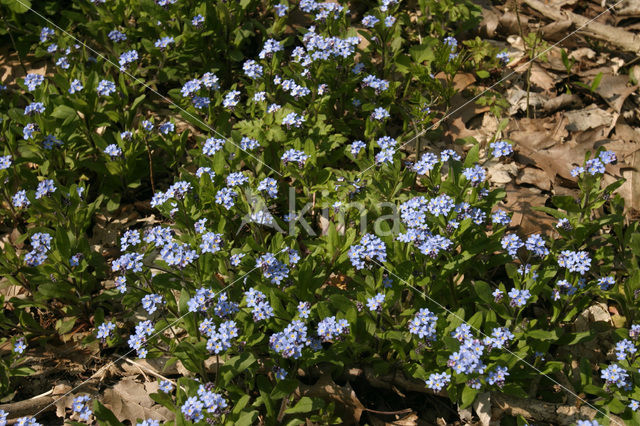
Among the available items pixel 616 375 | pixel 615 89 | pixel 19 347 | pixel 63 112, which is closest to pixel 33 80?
pixel 63 112

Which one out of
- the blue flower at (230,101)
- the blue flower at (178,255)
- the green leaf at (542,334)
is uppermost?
the blue flower at (230,101)

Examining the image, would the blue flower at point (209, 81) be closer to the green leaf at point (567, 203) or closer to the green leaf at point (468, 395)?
the green leaf at point (567, 203)

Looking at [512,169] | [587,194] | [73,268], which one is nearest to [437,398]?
Result: [587,194]

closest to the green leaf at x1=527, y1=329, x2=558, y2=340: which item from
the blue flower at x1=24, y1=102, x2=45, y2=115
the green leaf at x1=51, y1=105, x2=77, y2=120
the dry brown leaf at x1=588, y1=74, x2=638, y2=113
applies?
the dry brown leaf at x1=588, y1=74, x2=638, y2=113

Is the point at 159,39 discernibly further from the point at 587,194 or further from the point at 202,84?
the point at 587,194

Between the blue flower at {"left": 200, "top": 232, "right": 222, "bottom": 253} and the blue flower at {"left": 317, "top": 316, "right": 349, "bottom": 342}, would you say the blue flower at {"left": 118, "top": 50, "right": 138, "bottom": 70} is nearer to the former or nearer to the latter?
the blue flower at {"left": 200, "top": 232, "right": 222, "bottom": 253}

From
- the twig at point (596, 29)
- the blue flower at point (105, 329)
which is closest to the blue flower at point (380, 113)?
the blue flower at point (105, 329)
